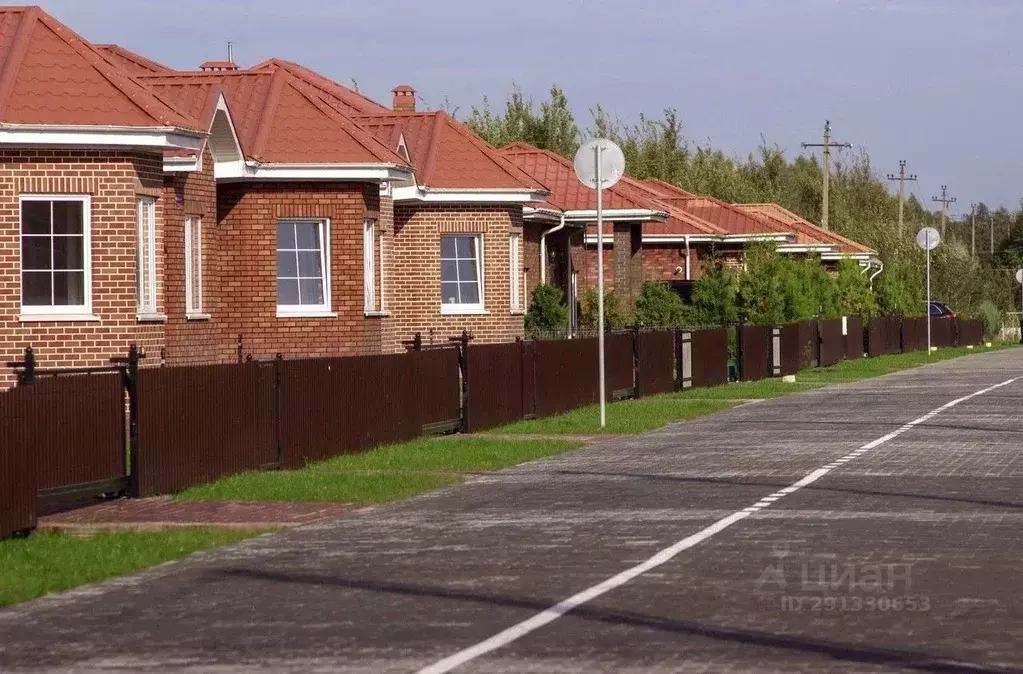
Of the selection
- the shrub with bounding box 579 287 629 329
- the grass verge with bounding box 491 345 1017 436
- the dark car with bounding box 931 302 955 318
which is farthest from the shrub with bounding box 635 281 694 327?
the dark car with bounding box 931 302 955 318

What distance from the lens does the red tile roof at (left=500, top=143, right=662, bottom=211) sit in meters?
51.4

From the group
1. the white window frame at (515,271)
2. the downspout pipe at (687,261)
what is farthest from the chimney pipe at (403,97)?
the downspout pipe at (687,261)

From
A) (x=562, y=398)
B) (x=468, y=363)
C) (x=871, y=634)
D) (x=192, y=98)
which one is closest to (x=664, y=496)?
(x=871, y=634)

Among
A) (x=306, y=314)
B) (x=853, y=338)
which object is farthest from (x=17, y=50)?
(x=853, y=338)

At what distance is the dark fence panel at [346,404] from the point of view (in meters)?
20.1

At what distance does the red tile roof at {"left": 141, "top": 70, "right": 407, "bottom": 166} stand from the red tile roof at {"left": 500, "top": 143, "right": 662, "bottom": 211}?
17.4 m

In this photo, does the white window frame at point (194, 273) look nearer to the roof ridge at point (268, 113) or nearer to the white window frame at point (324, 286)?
the roof ridge at point (268, 113)

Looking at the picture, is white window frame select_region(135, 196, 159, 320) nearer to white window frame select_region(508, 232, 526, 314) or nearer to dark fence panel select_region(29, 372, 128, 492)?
dark fence panel select_region(29, 372, 128, 492)

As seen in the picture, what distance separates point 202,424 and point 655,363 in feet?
59.7

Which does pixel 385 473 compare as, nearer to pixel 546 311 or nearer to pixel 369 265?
pixel 369 265

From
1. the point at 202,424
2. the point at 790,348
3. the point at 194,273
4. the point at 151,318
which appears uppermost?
the point at 194,273

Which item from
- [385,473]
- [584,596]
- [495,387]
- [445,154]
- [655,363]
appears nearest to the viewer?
[584,596]

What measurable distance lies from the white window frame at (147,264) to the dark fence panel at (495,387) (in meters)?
4.36

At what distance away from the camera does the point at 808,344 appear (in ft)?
160
